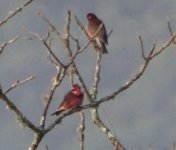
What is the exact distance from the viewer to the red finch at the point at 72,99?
943cm

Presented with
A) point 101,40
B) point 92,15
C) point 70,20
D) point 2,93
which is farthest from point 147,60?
point 92,15

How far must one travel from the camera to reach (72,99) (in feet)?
31.6

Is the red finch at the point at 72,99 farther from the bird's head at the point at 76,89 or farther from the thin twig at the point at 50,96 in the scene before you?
the thin twig at the point at 50,96

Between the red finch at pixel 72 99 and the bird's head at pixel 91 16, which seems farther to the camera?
the bird's head at pixel 91 16

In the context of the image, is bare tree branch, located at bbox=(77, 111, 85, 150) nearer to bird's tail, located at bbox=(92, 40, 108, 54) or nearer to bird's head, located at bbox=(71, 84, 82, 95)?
bird's head, located at bbox=(71, 84, 82, 95)

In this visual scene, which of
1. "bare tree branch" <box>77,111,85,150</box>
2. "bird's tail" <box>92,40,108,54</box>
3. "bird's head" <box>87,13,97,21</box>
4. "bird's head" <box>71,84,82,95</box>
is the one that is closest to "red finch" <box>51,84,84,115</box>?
"bird's head" <box>71,84,82,95</box>

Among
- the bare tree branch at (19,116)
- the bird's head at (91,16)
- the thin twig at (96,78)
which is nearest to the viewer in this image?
the bare tree branch at (19,116)

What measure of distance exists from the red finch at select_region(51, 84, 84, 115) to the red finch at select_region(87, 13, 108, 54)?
159 centimetres

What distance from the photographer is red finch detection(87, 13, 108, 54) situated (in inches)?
479

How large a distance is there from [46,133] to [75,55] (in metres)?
1.11

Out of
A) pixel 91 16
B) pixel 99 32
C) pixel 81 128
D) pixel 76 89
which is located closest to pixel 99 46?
pixel 99 32

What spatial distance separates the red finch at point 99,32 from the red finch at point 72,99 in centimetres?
159

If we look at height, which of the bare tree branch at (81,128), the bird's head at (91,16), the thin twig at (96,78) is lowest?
the bare tree branch at (81,128)

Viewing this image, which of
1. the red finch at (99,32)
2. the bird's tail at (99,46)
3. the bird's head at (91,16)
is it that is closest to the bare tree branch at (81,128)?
the bird's tail at (99,46)
